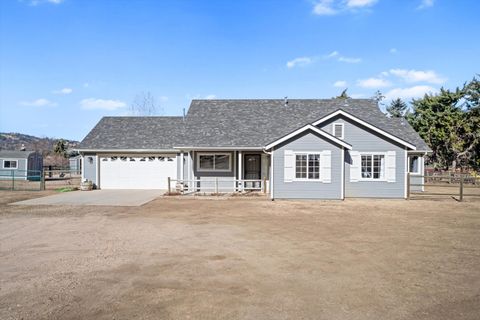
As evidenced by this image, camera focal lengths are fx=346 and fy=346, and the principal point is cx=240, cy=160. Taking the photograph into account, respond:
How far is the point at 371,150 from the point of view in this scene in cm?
1869

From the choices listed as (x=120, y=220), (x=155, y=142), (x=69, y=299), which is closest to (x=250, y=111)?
(x=155, y=142)

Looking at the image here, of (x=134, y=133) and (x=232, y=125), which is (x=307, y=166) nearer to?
(x=232, y=125)

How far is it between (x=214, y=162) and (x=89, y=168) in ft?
30.7

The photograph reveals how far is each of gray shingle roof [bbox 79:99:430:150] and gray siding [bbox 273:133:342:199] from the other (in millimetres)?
2814

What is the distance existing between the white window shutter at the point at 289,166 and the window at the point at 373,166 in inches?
163

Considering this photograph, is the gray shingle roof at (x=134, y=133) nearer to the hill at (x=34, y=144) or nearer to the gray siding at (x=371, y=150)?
the gray siding at (x=371, y=150)

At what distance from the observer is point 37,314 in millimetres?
4586

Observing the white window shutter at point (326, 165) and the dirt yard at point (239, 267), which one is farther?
the white window shutter at point (326, 165)

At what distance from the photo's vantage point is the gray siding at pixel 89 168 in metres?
24.0

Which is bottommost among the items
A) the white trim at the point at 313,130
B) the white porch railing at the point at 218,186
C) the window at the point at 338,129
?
the white porch railing at the point at 218,186

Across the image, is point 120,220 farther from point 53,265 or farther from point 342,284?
point 342,284

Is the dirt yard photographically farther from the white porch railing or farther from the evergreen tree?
the evergreen tree

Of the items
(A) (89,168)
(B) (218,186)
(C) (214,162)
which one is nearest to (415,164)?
(B) (218,186)

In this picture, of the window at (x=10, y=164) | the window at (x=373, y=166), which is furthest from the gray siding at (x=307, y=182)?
the window at (x=10, y=164)
